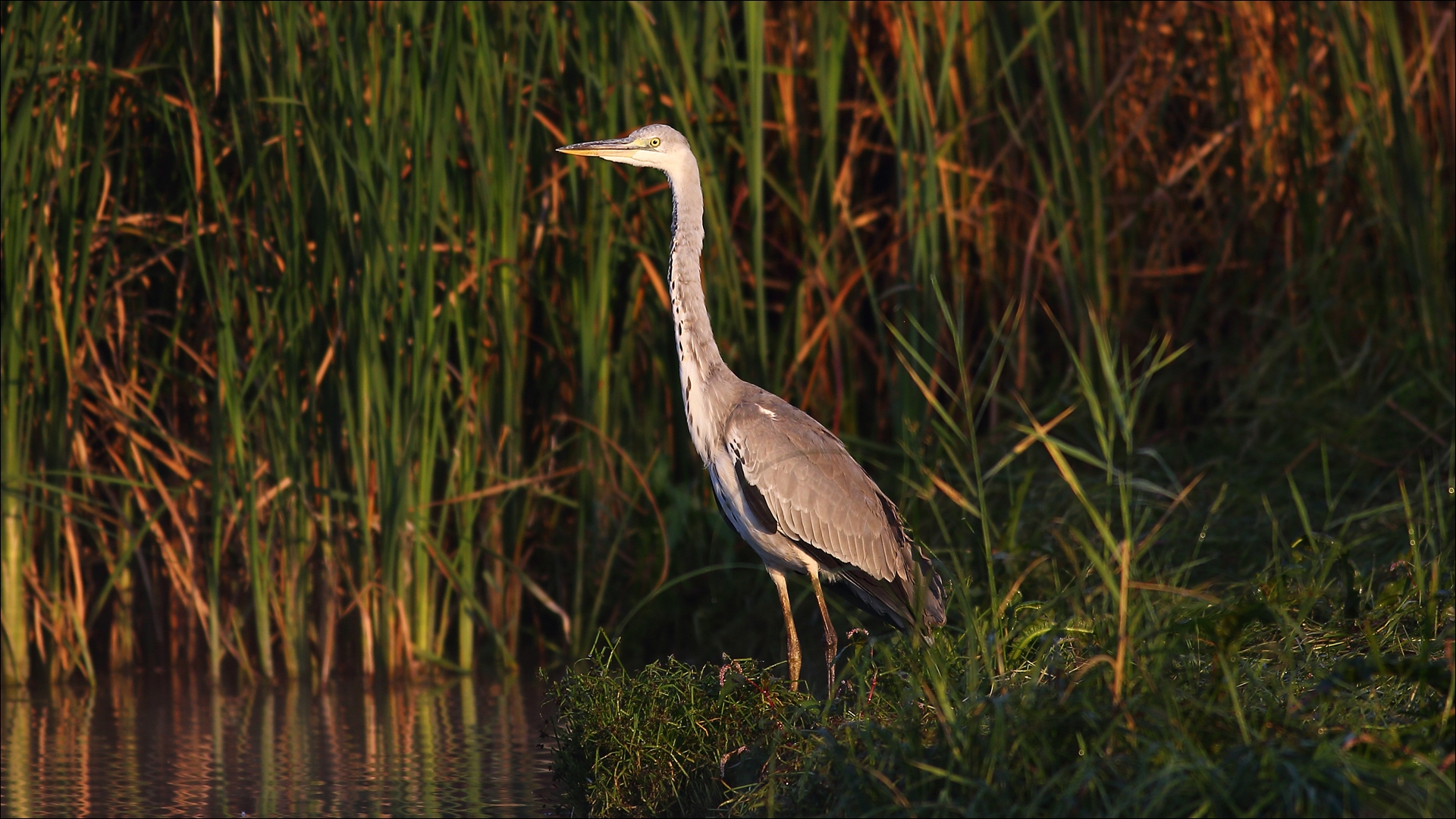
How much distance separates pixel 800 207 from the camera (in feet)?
18.7

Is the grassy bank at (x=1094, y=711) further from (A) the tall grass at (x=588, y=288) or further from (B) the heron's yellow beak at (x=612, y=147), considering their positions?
(B) the heron's yellow beak at (x=612, y=147)

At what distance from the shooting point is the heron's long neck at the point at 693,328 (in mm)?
4301

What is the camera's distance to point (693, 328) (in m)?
4.35

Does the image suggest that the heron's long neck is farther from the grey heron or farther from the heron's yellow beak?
the heron's yellow beak

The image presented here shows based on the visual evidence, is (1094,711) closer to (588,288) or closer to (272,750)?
(272,750)

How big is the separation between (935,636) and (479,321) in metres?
2.49

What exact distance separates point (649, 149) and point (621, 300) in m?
1.39

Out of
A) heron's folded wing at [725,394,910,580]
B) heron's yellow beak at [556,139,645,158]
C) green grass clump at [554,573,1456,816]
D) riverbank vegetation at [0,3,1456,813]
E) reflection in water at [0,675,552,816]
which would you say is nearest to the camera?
green grass clump at [554,573,1456,816]

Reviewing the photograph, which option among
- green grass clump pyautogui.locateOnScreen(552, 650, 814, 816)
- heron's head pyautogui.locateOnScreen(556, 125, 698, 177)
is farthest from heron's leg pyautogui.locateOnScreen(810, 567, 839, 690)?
heron's head pyautogui.locateOnScreen(556, 125, 698, 177)

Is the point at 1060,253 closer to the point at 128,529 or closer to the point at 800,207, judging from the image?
the point at 800,207

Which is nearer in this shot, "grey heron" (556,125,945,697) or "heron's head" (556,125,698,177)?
"grey heron" (556,125,945,697)

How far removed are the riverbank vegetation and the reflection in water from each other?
18 cm

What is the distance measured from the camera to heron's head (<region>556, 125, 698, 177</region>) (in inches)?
177

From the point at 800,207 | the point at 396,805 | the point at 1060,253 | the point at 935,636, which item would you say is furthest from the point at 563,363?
the point at 935,636
